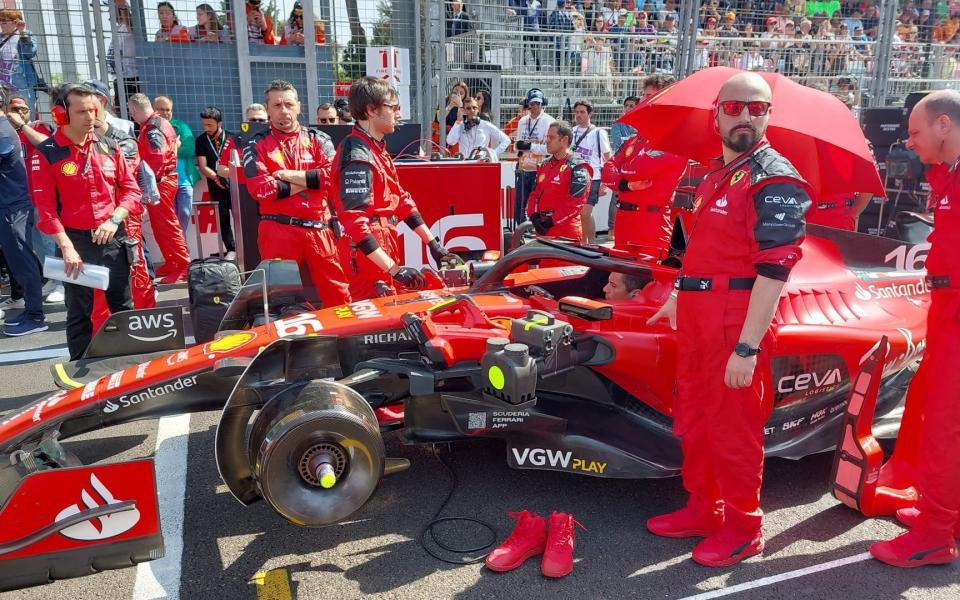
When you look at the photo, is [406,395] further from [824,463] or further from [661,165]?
[661,165]

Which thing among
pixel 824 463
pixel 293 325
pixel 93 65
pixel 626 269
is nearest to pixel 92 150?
pixel 293 325

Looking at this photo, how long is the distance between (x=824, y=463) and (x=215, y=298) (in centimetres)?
373

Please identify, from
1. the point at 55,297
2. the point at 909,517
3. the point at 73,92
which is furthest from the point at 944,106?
the point at 55,297

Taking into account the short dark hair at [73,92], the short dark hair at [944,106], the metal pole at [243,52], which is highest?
the metal pole at [243,52]

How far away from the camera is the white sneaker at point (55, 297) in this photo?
288 inches

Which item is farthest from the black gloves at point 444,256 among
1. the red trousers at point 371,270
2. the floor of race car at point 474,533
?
the floor of race car at point 474,533

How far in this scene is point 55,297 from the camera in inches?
291

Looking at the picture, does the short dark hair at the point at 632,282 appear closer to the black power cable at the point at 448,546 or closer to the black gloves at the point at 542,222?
the black power cable at the point at 448,546

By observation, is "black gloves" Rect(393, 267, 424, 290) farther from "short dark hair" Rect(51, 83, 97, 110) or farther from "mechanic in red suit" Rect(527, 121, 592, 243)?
"mechanic in red suit" Rect(527, 121, 592, 243)

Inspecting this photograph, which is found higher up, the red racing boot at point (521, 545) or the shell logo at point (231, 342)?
the shell logo at point (231, 342)

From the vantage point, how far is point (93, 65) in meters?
8.27

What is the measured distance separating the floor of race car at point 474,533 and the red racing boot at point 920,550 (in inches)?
1.5

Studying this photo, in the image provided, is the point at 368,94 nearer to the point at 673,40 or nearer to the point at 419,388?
A: the point at 419,388

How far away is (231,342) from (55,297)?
195 inches
